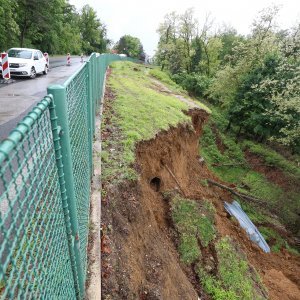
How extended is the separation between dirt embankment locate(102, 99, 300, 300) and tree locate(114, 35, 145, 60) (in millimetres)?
94007

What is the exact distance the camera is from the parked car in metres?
14.6

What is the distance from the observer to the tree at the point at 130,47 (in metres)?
102

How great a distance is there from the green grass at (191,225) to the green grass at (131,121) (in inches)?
103

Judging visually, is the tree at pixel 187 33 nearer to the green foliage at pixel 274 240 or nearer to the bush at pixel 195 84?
the bush at pixel 195 84

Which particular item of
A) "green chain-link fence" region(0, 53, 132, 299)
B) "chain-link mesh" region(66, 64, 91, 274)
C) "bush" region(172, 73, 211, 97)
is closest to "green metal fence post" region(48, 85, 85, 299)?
"green chain-link fence" region(0, 53, 132, 299)

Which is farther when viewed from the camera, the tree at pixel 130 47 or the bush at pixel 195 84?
the tree at pixel 130 47

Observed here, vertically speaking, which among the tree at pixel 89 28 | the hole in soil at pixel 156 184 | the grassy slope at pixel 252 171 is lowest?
the grassy slope at pixel 252 171

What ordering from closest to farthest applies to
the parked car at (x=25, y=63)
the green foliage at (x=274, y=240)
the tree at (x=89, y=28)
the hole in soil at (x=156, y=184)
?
the hole in soil at (x=156, y=184) < the green foliage at (x=274, y=240) < the parked car at (x=25, y=63) < the tree at (x=89, y=28)

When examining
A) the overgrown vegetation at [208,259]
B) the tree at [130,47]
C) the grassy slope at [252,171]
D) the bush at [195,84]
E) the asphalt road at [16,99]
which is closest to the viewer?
the asphalt road at [16,99]

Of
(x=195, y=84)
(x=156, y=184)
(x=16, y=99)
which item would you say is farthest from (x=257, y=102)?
(x=16, y=99)

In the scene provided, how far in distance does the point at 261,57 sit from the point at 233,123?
5.84 meters

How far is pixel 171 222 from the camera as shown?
29.4 ft

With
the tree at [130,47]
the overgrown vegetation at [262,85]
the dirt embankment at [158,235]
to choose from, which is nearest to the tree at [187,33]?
the overgrown vegetation at [262,85]

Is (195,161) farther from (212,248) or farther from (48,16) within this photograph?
(48,16)
